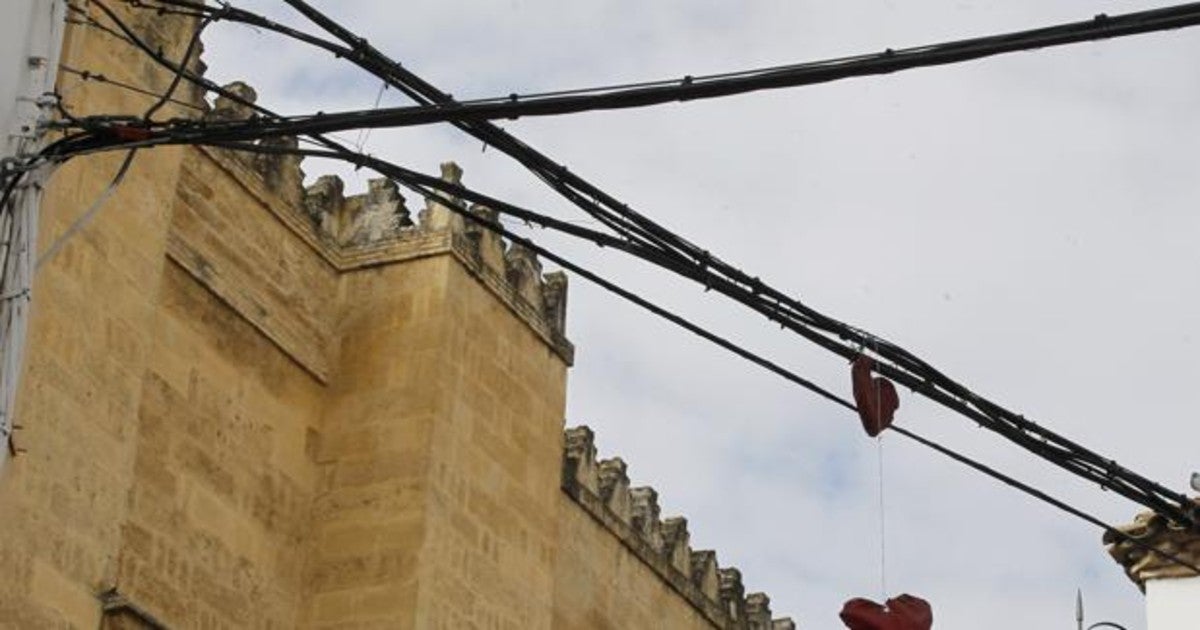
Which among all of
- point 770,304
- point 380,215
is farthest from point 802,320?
point 380,215

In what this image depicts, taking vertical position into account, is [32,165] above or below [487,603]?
below

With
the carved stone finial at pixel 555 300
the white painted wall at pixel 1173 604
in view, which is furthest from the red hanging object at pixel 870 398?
the carved stone finial at pixel 555 300

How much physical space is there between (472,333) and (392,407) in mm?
784

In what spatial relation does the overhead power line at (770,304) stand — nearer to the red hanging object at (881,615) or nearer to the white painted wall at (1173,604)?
the red hanging object at (881,615)

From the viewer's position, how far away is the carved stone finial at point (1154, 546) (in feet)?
43.9

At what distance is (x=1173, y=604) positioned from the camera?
1395 centimetres

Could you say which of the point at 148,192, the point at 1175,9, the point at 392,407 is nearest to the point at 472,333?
the point at 392,407

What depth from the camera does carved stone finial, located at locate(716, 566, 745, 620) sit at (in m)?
21.8

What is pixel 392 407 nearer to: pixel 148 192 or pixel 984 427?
pixel 148 192

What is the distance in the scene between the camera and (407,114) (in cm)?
708

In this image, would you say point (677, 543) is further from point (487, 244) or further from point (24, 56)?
point (24, 56)

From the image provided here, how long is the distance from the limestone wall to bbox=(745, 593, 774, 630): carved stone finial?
4.07 m

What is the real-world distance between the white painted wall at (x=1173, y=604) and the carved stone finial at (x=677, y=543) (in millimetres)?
6917

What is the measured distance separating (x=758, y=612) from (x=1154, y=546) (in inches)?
374
